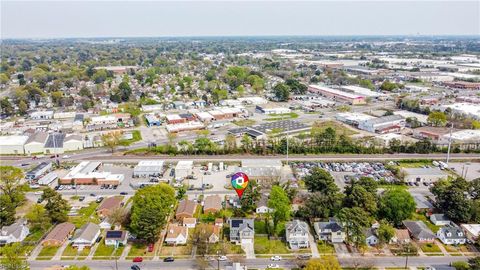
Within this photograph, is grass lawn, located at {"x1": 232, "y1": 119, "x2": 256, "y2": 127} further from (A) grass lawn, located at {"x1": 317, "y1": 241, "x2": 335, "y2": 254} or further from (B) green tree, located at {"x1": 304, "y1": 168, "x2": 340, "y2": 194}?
(A) grass lawn, located at {"x1": 317, "y1": 241, "x2": 335, "y2": 254}

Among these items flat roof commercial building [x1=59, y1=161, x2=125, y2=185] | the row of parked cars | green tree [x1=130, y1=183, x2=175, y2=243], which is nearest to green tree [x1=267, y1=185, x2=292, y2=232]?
green tree [x1=130, y1=183, x2=175, y2=243]

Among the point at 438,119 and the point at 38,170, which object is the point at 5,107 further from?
the point at 438,119

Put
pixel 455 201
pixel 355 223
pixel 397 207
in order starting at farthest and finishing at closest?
pixel 455 201, pixel 397 207, pixel 355 223

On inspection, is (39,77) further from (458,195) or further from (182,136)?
(458,195)

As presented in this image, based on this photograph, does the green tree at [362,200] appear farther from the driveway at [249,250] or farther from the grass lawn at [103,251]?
the grass lawn at [103,251]

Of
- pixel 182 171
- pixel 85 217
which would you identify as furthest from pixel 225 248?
pixel 182 171

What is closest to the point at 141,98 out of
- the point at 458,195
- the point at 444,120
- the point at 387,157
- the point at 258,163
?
the point at 258,163
